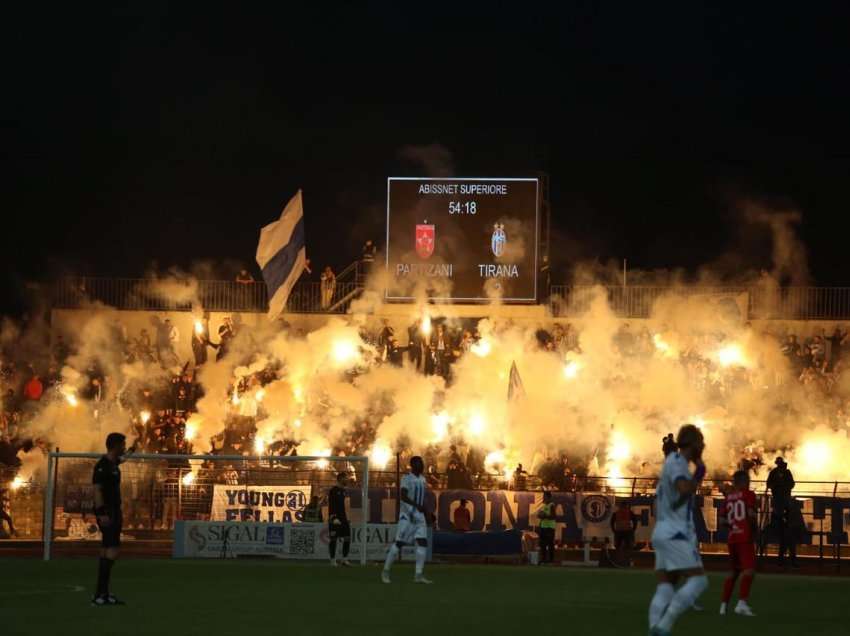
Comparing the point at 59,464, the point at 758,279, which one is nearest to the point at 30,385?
the point at 59,464

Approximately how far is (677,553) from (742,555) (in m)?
5.95

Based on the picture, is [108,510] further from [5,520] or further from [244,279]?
[244,279]

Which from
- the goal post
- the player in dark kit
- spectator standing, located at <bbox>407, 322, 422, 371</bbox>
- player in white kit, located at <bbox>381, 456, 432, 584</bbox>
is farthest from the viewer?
spectator standing, located at <bbox>407, 322, 422, 371</bbox>

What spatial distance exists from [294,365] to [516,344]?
23.3 feet

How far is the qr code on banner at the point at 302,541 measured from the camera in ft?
91.2

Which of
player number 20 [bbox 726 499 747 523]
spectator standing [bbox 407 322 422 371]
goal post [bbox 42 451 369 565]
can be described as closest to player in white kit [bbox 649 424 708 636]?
player number 20 [bbox 726 499 747 523]

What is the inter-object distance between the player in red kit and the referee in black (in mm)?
7066

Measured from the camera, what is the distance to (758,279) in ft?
148

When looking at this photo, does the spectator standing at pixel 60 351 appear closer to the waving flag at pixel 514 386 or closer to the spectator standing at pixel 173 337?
the spectator standing at pixel 173 337

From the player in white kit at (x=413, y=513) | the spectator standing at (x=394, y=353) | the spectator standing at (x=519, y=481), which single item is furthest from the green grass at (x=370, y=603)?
the spectator standing at (x=394, y=353)

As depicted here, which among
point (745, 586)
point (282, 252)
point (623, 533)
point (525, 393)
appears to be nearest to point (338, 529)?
point (623, 533)

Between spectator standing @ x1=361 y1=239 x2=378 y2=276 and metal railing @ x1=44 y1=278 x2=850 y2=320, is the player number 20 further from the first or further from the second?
spectator standing @ x1=361 y1=239 x2=378 y2=276

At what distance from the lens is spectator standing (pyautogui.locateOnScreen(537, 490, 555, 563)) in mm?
28953

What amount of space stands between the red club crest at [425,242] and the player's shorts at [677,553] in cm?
3344
